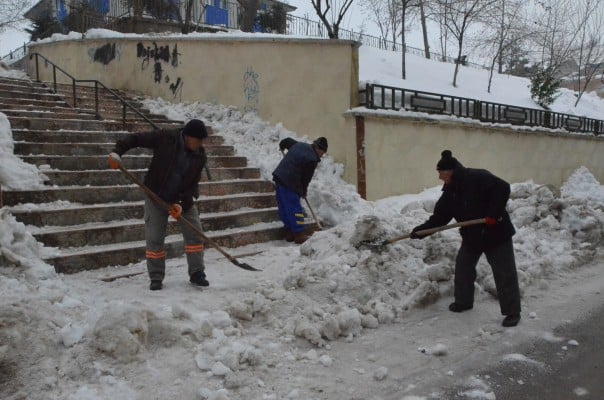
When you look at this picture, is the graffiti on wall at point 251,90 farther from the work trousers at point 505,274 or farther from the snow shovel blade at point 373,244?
the work trousers at point 505,274

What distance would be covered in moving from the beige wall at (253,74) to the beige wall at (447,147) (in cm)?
61

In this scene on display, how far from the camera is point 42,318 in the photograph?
11.2 feet

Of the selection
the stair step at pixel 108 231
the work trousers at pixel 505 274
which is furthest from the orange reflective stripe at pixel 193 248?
the work trousers at pixel 505 274

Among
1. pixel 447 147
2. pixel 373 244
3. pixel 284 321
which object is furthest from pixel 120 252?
pixel 447 147

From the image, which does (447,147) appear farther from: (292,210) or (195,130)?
(195,130)

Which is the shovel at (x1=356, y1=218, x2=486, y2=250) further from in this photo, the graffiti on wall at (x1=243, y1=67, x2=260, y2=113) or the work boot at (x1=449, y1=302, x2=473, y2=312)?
the graffiti on wall at (x1=243, y1=67, x2=260, y2=113)

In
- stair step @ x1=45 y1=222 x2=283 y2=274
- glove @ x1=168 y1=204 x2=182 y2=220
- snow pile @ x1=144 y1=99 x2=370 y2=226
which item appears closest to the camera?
glove @ x1=168 y1=204 x2=182 y2=220

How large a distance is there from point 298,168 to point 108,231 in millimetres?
2567

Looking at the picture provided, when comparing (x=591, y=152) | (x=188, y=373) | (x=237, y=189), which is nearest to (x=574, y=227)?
(x=237, y=189)

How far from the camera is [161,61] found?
38.5 ft

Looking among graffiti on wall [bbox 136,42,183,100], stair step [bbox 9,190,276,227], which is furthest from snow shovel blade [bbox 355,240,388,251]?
graffiti on wall [bbox 136,42,183,100]

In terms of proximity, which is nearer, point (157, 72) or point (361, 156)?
point (361, 156)

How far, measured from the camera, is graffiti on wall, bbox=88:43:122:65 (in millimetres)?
12922

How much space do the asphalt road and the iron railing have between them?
5.48 meters
